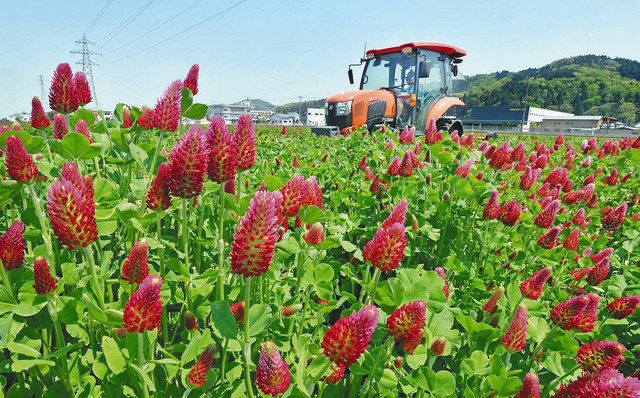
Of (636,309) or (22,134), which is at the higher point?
(22,134)

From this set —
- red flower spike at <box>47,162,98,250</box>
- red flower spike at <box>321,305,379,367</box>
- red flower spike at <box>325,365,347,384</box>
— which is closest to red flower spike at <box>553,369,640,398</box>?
red flower spike at <box>321,305,379,367</box>

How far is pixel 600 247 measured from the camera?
3.20 m

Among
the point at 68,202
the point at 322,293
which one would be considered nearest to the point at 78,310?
the point at 68,202

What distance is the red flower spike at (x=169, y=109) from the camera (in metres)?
1.65

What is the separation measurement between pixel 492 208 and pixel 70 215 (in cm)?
203

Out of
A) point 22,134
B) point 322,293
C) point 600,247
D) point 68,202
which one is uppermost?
point 22,134

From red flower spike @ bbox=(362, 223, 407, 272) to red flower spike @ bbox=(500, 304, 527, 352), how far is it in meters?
0.47

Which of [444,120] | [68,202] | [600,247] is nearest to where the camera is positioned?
[68,202]

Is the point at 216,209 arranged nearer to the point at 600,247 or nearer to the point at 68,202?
the point at 68,202

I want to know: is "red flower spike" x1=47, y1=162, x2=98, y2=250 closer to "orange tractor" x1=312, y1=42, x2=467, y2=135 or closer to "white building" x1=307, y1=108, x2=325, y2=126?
"orange tractor" x1=312, y1=42, x2=467, y2=135

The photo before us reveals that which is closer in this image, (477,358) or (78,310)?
(78,310)

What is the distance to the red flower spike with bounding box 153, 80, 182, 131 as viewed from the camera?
1651 mm

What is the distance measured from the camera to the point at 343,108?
1171cm

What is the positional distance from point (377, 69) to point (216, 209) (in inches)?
447
